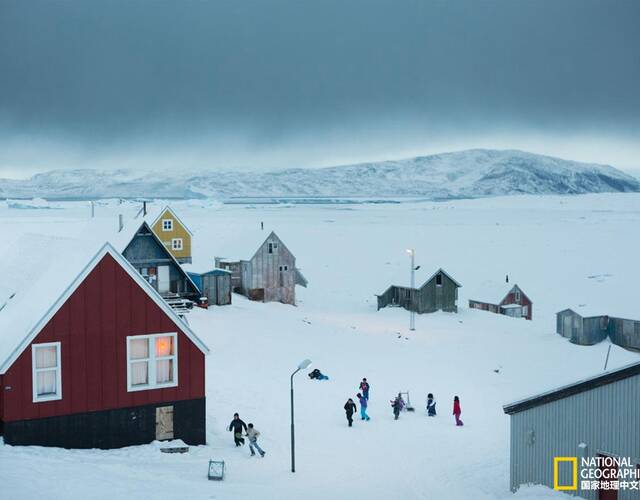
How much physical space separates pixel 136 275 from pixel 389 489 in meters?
9.89

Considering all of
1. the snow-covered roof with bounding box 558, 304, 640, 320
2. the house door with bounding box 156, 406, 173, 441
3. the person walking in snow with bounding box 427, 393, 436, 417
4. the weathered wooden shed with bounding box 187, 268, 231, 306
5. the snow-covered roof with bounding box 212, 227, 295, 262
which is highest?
the snow-covered roof with bounding box 212, 227, 295, 262

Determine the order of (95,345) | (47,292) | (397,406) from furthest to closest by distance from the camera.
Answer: (397,406) < (47,292) < (95,345)

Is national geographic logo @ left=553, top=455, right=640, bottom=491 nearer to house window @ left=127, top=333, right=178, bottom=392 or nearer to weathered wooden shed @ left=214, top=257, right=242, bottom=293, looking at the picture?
house window @ left=127, top=333, right=178, bottom=392

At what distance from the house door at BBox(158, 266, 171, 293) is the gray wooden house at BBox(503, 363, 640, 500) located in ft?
112

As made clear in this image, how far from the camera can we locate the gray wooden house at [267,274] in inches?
2613

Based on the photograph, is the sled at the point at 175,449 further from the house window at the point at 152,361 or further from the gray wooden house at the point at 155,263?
the gray wooden house at the point at 155,263

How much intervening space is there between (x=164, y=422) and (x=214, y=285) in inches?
1327

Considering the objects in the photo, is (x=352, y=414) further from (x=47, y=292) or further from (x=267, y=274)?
(x=267, y=274)

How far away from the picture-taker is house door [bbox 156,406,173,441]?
73.6 feet

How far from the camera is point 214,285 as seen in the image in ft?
184

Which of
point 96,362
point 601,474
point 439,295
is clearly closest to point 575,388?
point 601,474

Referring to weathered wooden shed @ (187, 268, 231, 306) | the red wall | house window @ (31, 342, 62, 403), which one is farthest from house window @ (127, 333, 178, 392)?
weathered wooden shed @ (187, 268, 231, 306)

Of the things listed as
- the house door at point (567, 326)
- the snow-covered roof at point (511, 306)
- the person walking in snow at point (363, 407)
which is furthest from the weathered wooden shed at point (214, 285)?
the person walking in snow at point (363, 407)

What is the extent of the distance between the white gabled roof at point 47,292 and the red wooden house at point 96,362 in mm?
37
